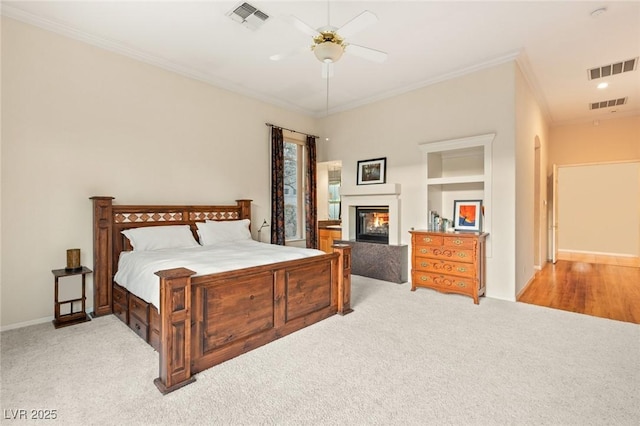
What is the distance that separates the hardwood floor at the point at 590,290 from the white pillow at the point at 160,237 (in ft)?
14.6

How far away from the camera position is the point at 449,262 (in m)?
4.05

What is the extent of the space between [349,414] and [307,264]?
1488 mm

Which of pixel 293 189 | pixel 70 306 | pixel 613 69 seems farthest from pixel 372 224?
pixel 70 306

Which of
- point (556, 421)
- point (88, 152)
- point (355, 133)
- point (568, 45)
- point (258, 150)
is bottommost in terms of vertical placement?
point (556, 421)

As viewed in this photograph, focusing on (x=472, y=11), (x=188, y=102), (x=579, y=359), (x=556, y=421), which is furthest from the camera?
Result: (x=188, y=102)

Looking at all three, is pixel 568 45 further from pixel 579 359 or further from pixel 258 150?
pixel 258 150

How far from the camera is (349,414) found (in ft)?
5.74

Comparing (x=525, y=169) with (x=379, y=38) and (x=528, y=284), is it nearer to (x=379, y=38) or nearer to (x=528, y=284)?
(x=528, y=284)

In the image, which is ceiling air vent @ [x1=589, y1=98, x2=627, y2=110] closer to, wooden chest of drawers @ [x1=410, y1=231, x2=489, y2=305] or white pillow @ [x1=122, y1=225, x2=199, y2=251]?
wooden chest of drawers @ [x1=410, y1=231, x2=489, y2=305]

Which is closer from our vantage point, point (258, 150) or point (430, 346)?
point (430, 346)

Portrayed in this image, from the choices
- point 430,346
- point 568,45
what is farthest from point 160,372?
point 568,45

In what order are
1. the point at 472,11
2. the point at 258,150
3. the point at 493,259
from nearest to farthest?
the point at 472,11 → the point at 493,259 → the point at 258,150

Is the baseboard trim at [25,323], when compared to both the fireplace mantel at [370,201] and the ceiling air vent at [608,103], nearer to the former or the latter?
the fireplace mantel at [370,201]

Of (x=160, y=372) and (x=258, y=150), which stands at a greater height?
(x=258, y=150)
